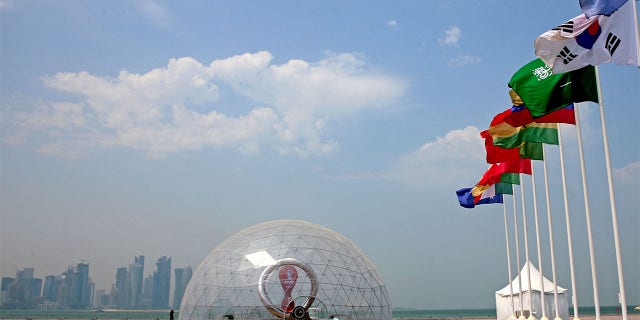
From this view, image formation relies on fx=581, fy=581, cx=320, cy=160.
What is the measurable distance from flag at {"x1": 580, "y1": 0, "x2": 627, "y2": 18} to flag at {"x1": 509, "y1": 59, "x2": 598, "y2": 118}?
2.26 m

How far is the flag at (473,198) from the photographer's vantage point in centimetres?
2748

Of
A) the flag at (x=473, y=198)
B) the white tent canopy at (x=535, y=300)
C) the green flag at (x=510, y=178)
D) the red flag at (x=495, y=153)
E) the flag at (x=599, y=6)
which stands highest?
the flag at (x=599, y=6)

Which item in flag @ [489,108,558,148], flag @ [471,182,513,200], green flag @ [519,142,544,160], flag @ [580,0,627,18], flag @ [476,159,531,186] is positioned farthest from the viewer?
flag @ [471,182,513,200]

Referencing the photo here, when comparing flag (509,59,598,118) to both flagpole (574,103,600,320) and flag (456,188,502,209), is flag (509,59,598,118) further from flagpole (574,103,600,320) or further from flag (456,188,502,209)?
flag (456,188,502,209)

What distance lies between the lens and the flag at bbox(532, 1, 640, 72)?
13906mm

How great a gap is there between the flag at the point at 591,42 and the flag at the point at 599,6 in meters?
0.23

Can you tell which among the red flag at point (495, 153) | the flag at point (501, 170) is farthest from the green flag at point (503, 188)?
the red flag at point (495, 153)

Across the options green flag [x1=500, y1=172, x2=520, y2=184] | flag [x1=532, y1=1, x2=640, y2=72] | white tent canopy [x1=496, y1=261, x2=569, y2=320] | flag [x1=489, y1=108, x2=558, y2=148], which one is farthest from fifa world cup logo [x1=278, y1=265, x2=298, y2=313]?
white tent canopy [x1=496, y1=261, x2=569, y2=320]

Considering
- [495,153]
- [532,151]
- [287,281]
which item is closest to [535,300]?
[495,153]

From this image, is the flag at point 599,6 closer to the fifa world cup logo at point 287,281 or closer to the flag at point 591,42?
the flag at point 591,42

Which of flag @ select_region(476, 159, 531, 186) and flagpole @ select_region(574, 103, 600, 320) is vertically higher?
flag @ select_region(476, 159, 531, 186)

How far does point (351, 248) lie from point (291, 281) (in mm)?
5235

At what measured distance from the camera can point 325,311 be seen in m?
24.5

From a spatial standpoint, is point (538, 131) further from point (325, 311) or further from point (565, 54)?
point (325, 311)
